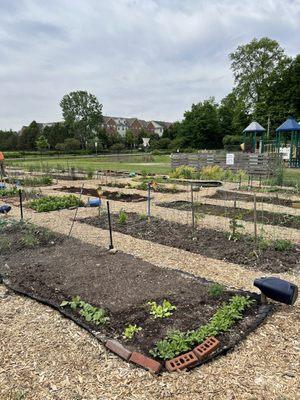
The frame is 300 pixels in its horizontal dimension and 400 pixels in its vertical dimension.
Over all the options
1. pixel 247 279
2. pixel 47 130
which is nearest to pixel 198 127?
pixel 47 130

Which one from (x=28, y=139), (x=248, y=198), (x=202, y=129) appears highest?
(x=202, y=129)

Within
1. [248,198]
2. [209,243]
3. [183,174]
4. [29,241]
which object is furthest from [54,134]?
[209,243]

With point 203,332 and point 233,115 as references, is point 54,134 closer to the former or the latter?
point 233,115

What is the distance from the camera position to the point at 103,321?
3.06 meters

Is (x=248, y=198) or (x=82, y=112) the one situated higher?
(x=82, y=112)

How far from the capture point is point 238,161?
17656 millimetres

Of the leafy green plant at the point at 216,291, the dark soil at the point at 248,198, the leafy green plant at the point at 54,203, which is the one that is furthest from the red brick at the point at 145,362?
the dark soil at the point at 248,198

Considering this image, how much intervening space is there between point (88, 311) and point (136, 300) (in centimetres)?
50

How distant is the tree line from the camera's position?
3478 centimetres

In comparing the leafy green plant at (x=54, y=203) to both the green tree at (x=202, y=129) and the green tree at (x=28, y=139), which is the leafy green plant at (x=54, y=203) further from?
the green tree at (x=28, y=139)

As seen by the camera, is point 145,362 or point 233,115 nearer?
point 145,362

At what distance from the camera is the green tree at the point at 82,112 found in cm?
6538

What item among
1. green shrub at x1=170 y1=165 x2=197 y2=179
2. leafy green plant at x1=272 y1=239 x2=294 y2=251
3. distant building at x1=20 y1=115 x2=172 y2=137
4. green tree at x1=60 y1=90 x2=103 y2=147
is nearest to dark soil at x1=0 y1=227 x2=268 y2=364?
leafy green plant at x1=272 y1=239 x2=294 y2=251

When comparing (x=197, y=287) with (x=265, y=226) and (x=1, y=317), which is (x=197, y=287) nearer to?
(x=1, y=317)
